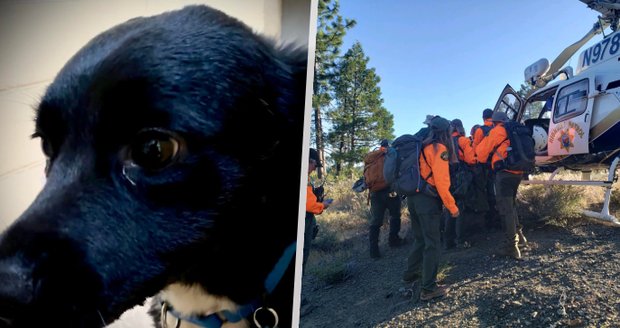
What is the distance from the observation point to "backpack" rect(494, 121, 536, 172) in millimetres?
1188

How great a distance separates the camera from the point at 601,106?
1116 millimetres

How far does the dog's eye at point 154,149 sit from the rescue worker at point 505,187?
89 centimetres

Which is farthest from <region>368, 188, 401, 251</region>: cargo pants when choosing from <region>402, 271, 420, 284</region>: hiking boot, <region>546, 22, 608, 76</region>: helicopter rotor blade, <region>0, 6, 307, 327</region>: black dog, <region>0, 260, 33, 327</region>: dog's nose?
<region>0, 260, 33, 327</region>: dog's nose

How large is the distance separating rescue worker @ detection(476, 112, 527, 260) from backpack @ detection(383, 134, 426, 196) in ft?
0.61

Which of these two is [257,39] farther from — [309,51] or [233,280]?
[233,280]

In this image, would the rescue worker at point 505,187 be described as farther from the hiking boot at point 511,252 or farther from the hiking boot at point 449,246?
the hiking boot at point 449,246

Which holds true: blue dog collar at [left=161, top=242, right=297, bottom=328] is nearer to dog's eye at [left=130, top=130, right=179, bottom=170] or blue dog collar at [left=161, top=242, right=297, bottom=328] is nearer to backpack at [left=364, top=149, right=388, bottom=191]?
backpack at [left=364, top=149, right=388, bottom=191]

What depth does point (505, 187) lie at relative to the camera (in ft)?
3.86

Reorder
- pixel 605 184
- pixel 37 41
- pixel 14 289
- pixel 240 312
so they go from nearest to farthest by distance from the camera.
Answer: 1. pixel 14 289
2. pixel 605 184
3. pixel 240 312
4. pixel 37 41

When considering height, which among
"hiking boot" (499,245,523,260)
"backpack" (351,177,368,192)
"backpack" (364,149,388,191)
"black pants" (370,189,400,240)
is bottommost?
"hiking boot" (499,245,523,260)

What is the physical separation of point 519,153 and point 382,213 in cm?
46

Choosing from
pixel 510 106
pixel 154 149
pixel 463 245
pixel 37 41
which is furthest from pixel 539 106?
pixel 37 41

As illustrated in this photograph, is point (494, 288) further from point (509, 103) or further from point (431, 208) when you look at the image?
point (509, 103)

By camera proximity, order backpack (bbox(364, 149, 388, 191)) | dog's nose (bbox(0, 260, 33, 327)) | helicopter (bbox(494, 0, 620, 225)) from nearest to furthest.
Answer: dog's nose (bbox(0, 260, 33, 327)) < helicopter (bbox(494, 0, 620, 225)) < backpack (bbox(364, 149, 388, 191))
